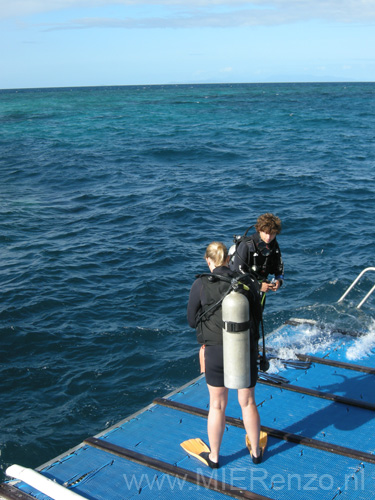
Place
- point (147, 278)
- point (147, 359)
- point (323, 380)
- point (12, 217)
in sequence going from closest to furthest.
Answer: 1. point (323, 380)
2. point (147, 359)
3. point (147, 278)
4. point (12, 217)

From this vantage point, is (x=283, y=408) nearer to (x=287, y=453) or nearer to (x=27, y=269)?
(x=287, y=453)

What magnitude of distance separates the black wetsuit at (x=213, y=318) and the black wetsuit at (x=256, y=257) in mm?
1566

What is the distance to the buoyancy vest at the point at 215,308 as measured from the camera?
4922 mm

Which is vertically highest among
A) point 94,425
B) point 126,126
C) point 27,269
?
point 126,126

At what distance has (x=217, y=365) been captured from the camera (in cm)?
497

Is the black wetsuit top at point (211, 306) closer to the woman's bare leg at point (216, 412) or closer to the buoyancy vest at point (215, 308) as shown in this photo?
the buoyancy vest at point (215, 308)

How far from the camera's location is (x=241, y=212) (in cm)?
2042

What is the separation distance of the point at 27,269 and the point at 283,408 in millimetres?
9976

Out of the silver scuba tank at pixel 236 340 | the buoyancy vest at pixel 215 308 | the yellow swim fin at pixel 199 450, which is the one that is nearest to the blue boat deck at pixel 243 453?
the yellow swim fin at pixel 199 450

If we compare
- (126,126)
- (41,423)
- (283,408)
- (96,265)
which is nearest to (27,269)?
(96,265)

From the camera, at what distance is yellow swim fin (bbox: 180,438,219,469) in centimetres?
539

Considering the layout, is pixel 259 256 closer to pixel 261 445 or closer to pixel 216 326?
pixel 216 326

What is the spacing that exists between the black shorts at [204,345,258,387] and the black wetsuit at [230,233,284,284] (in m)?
1.74

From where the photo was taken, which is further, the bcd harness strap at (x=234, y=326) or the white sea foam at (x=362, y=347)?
the white sea foam at (x=362, y=347)
